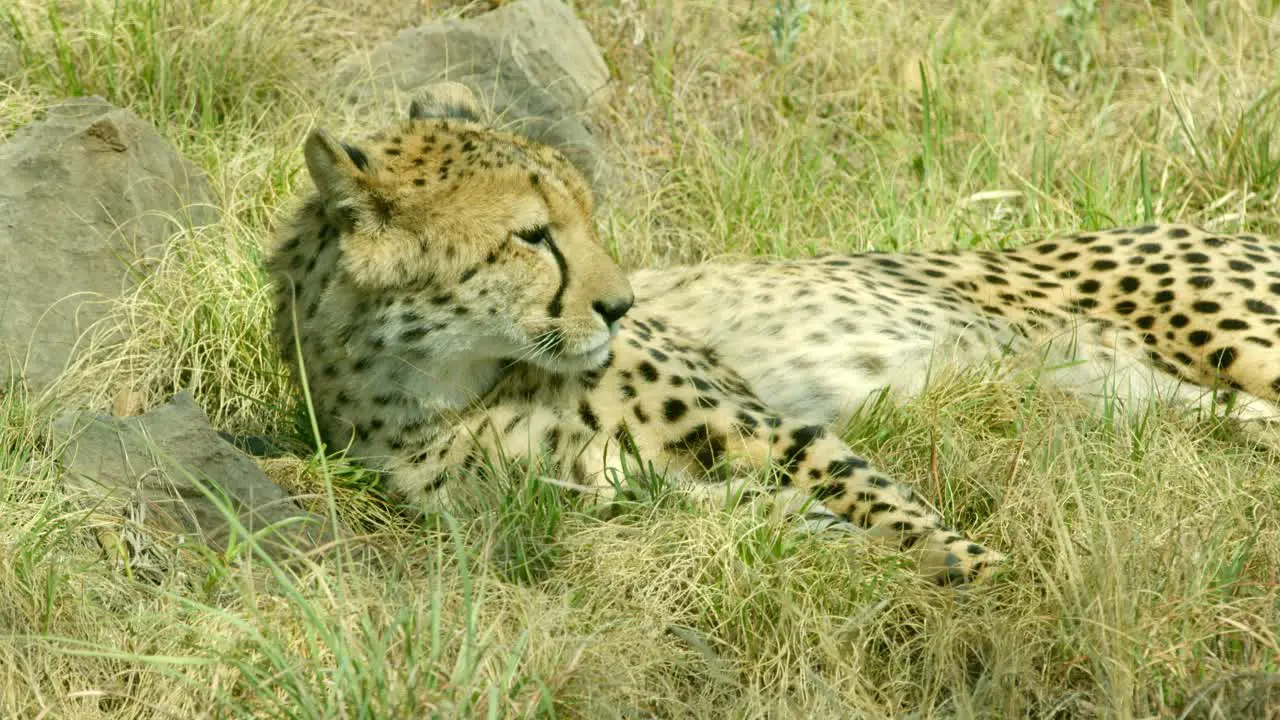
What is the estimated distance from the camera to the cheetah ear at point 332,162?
347 centimetres

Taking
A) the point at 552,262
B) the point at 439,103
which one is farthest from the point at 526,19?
the point at 552,262

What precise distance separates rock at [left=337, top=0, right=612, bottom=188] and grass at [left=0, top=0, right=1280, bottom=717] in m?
0.16

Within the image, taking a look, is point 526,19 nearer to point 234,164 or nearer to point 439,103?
point 234,164

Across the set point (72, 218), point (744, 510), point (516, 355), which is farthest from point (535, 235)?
point (72, 218)

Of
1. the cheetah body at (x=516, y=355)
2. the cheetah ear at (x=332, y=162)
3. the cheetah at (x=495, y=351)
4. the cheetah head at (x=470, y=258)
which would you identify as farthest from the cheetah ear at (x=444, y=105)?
the cheetah ear at (x=332, y=162)

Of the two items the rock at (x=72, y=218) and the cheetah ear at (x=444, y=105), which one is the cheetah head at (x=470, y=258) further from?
the rock at (x=72, y=218)

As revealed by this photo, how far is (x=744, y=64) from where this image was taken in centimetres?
654

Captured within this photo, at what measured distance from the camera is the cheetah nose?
3.63 metres

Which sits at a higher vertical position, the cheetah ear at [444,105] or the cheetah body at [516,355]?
the cheetah ear at [444,105]

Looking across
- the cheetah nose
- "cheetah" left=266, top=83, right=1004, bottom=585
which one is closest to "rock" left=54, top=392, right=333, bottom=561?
"cheetah" left=266, top=83, right=1004, bottom=585

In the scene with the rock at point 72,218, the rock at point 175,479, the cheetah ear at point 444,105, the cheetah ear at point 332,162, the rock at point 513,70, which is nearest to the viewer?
the cheetah ear at point 332,162

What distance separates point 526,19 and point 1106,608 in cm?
397

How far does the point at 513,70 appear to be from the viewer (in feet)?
19.8

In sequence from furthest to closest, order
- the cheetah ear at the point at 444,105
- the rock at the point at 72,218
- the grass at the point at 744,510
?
the rock at the point at 72,218 < the cheetah ear at the point at 444,105 < the grass at the point at 744,510
